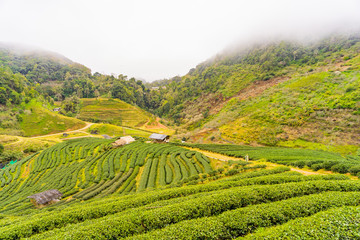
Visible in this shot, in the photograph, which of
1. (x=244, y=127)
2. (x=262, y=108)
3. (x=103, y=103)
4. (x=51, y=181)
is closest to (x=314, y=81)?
(x=262, y=108)

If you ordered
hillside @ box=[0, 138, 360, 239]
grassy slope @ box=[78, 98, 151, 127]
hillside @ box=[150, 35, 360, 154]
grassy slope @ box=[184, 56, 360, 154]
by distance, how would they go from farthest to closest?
grassy slope @ box=[78, 98, 151, 127] → hillside @ box=[150, 35, 360, 154] → grassy slope @ box=[184, 56, 360, 154] → hillside @ box=[0, 138, 360, 239]

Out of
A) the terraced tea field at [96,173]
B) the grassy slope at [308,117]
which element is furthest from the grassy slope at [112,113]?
the terraced tea field at [96,173]

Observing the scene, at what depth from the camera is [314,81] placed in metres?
66.8

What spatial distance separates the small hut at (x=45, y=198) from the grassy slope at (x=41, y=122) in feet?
277

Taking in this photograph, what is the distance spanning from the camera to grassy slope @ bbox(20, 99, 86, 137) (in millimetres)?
83625

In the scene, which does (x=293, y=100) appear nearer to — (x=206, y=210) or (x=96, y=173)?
(x=206, y=210)

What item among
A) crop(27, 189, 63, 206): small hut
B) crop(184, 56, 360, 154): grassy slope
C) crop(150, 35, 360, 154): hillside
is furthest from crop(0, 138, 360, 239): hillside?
crop(150, 35, 360, 154): hillside

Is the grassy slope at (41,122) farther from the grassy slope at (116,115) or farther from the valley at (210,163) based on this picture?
the grassy slope at (116,115)

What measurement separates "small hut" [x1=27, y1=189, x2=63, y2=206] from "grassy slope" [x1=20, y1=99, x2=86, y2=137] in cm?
8438

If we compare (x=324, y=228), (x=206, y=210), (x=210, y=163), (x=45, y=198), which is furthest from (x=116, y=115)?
(x=324, y=228)

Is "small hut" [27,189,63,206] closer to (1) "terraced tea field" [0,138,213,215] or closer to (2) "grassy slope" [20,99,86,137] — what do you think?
(1) "terraced tea field" [0,138,213,215]

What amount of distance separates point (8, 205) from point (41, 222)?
928 inches

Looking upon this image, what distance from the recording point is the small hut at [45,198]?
2238cm

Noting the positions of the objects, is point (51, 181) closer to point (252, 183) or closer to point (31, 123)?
point (252, 183)
